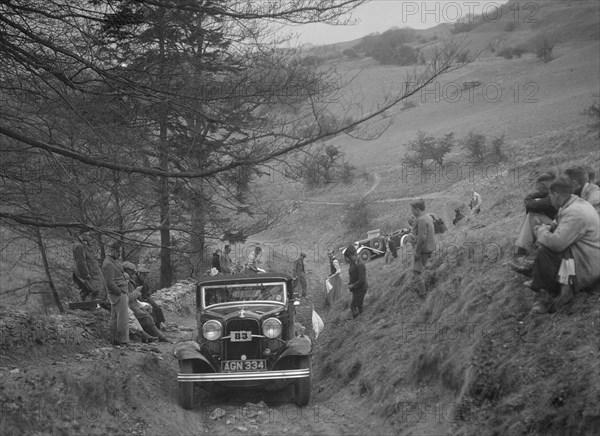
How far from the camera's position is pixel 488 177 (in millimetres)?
40438

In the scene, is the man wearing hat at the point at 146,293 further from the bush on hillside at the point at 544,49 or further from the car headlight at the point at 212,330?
the bush on hillside at the point at 544,49

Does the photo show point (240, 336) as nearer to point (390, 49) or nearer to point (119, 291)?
point (119, 291)

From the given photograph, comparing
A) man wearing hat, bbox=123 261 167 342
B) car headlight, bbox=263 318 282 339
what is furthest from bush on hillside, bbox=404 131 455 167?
car headlight, bbox=263 318 282 339

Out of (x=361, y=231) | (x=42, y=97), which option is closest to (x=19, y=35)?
(x=42, y=97)

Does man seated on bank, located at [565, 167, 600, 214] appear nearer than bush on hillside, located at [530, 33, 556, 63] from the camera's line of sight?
Yes

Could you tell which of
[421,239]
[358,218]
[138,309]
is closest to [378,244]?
[358,218]

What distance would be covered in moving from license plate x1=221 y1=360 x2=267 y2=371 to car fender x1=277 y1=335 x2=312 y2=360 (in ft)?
1.01

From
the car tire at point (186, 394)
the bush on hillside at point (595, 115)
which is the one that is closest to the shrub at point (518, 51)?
the bush on hillside at point (595, 115)

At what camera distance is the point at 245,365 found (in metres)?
10.1

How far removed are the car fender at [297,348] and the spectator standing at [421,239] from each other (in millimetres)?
2866

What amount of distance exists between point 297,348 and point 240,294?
70.4 inches

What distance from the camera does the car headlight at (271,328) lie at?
10375 millimetres

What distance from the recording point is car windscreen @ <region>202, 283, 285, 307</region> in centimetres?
1138

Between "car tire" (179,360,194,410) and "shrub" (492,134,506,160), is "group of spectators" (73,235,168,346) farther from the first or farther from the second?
"shrub" (492,134,506,160)
